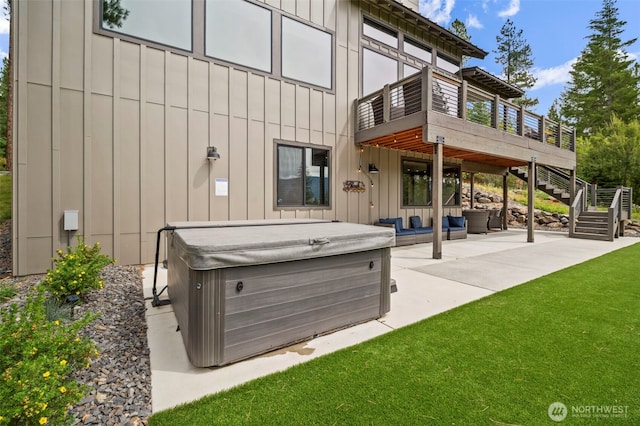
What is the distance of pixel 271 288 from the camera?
2309 mm

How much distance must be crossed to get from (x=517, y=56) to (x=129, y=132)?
29.4m

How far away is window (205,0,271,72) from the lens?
602 centimetres

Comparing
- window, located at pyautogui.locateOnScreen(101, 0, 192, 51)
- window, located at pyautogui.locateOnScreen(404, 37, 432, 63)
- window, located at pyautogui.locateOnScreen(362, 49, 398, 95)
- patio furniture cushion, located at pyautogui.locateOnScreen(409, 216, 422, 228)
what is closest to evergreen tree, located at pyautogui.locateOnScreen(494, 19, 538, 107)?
window, located at pyautogui.locateOnScreen(404, 37, 432, 63)

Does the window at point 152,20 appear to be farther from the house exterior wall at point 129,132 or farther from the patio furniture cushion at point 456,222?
the patio furniture cushion at point 456,222

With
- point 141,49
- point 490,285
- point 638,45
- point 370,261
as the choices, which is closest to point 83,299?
point 370,261

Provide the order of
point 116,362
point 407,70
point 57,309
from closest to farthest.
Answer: point 116,362, point 57,309, point 407,70

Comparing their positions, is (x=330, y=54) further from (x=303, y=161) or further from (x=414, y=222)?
(x=414, y=222)

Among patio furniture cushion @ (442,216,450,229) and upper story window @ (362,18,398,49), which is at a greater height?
upper story window @ (362,18,398,49)

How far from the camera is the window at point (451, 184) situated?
10.4m

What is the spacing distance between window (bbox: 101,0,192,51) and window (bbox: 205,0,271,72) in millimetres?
449

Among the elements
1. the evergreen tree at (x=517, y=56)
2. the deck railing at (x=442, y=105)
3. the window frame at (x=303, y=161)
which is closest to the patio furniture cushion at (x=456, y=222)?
the deck railing at (x=442, y=105)

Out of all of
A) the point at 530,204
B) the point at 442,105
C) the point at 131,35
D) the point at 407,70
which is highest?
the point at 407,70

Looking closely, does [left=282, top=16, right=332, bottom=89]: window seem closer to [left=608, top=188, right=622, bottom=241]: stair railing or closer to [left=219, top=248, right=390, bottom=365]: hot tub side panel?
[left=219, top=248, right=390, bottom=365]: hot tub side panel

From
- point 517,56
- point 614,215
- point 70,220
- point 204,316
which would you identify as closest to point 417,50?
point 614,215
